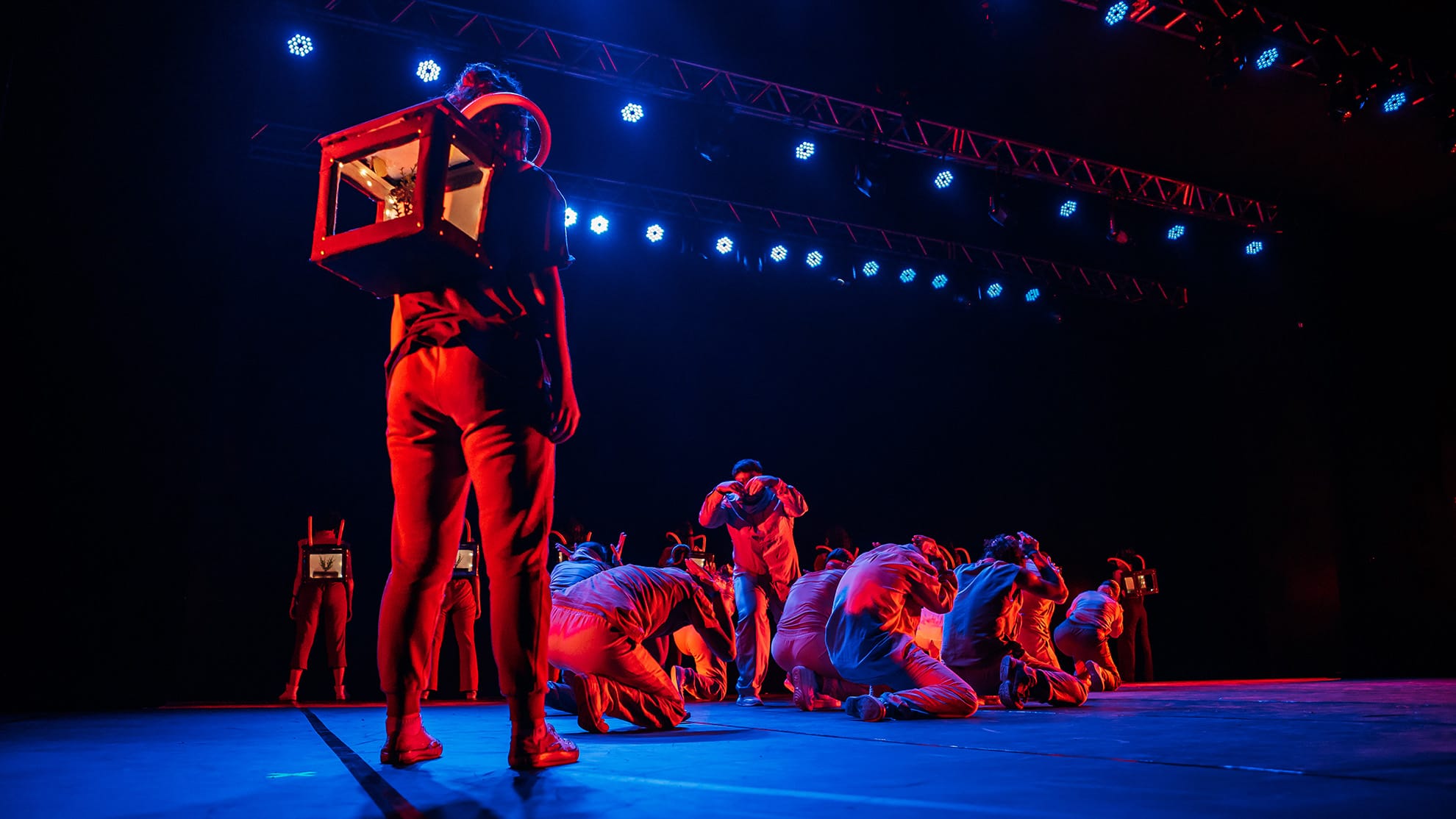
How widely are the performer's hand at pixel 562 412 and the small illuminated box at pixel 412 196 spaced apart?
0.41m

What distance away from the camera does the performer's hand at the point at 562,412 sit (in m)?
2.46

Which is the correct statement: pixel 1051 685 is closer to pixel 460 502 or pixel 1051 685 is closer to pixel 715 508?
pixel 715 508

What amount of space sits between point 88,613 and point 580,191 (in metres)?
7.06

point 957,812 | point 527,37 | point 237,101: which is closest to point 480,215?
point 957,812

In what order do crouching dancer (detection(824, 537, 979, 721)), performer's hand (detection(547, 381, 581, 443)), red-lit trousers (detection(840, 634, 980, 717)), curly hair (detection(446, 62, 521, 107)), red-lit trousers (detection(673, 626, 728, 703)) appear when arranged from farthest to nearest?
red-lit trousers (detection(673, 626, 728, 703)) → crouching dancer (detection(824, 537, 979, 721)) → red-lit trousers (detection(840, 634, 980, 717)) → curly hair (detection(446, 62, 521, 107)) → performer's hand (detection(547, 381, 581, 443))

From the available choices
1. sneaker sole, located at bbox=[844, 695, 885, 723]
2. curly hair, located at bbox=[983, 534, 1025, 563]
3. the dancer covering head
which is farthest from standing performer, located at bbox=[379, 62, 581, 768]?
curly hair, located at bbox=[983, 534, 1025, 563]

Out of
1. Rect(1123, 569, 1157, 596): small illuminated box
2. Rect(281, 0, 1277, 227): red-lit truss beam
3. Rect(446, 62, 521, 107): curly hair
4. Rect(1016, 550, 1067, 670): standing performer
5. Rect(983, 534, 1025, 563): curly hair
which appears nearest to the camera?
Rect(446, 62, 521, 107): curly hair

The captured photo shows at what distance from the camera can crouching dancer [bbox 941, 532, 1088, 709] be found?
5.41 metres

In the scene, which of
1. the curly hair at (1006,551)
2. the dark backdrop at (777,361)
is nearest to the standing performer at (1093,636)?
the curly hair at (1006,551)

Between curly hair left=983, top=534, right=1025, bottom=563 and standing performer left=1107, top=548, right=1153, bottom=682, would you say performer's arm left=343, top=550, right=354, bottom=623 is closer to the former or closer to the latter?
curly hair left=983, top=534, right=1025, bottom=563

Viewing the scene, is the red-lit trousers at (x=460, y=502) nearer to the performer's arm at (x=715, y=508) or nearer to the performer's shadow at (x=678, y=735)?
the performer's shadow at (x=678, y=735)

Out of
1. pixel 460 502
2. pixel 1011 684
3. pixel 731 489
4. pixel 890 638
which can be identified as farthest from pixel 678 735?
pixel 731 489

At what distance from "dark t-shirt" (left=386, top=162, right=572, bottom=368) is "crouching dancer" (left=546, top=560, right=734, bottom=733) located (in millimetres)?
1713

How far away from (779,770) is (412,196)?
1.88 meters
